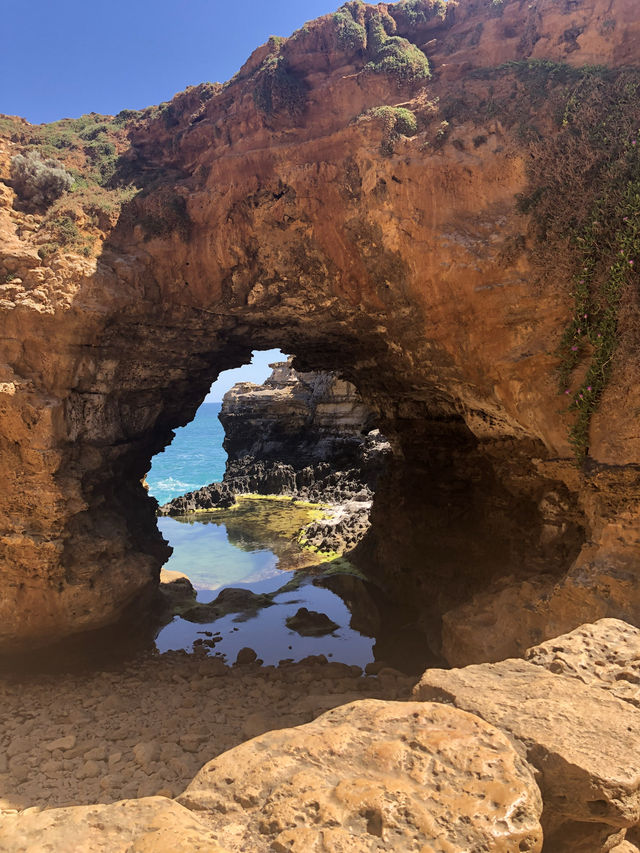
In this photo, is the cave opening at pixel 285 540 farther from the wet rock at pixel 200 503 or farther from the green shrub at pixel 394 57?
the green shrub at pixel 394 57

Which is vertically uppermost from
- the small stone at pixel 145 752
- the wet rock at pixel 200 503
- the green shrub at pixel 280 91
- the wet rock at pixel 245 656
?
the green shrub at pixel 280 91

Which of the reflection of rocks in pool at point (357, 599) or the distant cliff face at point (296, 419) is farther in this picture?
the distant cliff face at point (296, 419)

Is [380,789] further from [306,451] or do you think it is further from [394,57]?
[306,451]

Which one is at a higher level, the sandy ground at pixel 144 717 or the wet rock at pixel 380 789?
the wet rock at pixel 380 789

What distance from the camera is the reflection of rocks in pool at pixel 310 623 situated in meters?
12.6

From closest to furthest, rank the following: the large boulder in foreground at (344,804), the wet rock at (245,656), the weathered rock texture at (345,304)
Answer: the large boulder in foreground at (344,804) → the weathered rock texture at (345,304) → the wet rock at (245,656)

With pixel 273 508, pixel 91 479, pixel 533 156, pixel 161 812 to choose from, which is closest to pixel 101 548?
pixel 91 479

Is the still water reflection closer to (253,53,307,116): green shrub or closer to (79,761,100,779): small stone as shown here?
(79,761,100,779): small stone

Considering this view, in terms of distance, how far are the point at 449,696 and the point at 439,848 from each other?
55.4 inches

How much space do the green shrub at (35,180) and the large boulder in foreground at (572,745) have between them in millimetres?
12512

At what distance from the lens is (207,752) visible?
6762 millimetres

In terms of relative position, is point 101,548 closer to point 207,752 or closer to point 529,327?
point 207,752

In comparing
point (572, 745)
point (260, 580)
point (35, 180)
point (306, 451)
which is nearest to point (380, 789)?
point (572, 745)

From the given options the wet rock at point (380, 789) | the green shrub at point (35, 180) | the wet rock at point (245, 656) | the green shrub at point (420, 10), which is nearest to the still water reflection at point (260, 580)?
A: the wet rock at point (245, 656)
